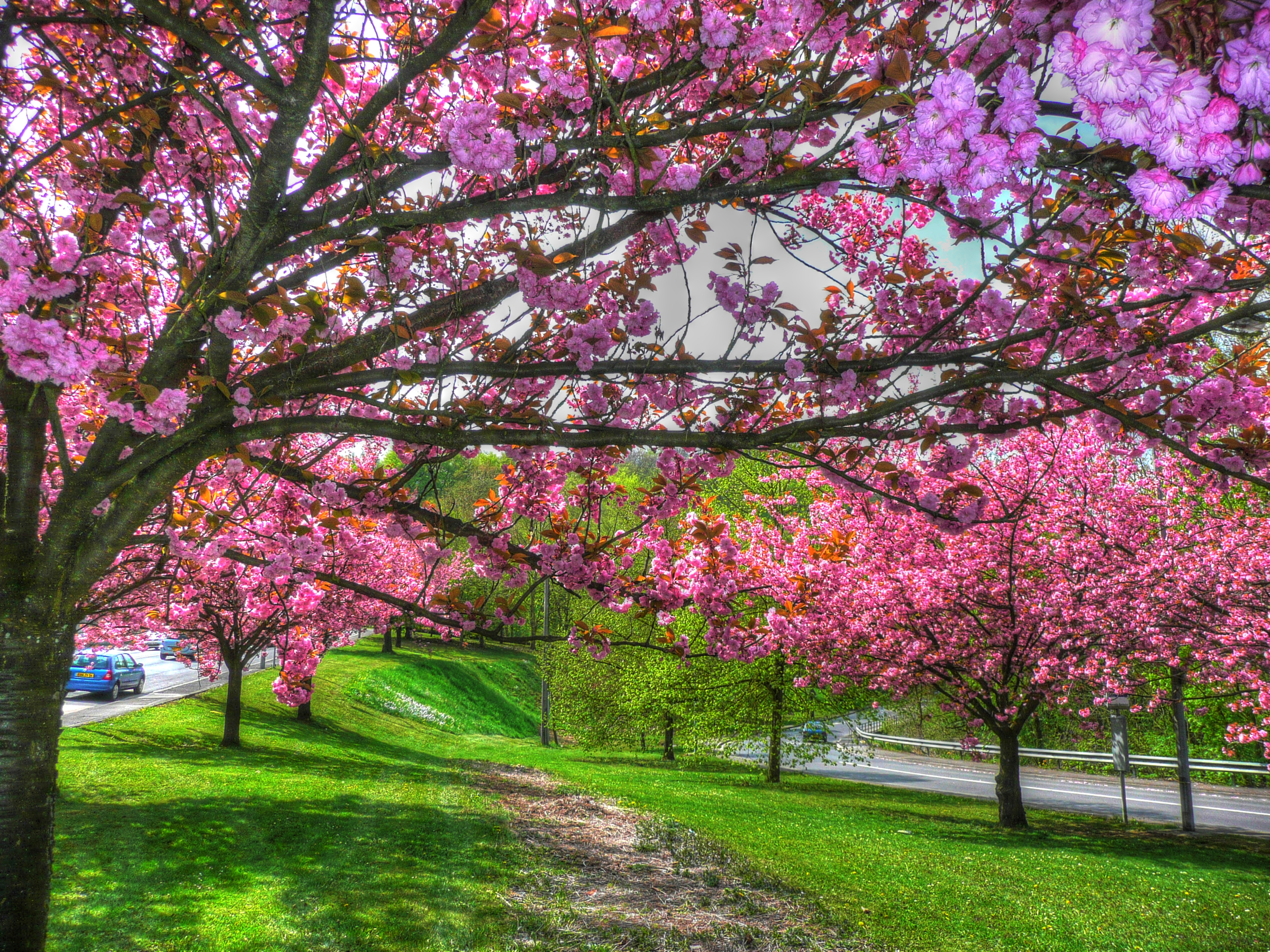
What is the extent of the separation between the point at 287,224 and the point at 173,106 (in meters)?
1.39

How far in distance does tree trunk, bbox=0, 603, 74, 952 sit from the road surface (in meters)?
17.3

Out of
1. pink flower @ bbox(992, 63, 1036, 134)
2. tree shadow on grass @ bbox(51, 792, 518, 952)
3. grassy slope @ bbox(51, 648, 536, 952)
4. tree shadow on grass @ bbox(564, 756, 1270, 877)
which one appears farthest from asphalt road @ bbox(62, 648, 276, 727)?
pink flower @ bbox(992, 63, 1036, 134)

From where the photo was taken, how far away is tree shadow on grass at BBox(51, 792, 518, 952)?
5.46 meters

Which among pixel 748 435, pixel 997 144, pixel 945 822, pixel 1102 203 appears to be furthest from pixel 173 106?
pixel 945 822

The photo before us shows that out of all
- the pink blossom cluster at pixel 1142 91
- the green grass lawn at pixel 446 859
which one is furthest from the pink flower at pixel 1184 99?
the green grass lawn at pixel 446 859

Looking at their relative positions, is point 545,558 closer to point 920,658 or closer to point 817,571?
point 920,658

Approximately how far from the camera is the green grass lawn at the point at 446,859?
233 inches

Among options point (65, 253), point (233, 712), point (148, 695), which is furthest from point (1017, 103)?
point (148, 695)

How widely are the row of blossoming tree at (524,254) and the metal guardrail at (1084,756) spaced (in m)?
10.5

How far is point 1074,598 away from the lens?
11.1 metres

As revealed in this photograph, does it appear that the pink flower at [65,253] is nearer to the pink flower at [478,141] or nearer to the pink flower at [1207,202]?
the pink flower at [478,141]

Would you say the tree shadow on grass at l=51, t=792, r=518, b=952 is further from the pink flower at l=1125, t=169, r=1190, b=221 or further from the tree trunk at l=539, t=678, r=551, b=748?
the tree trunk at l=539, t=678, r=551, b=748

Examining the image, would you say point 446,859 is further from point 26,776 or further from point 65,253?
point 65,253

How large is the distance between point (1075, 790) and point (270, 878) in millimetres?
20401
